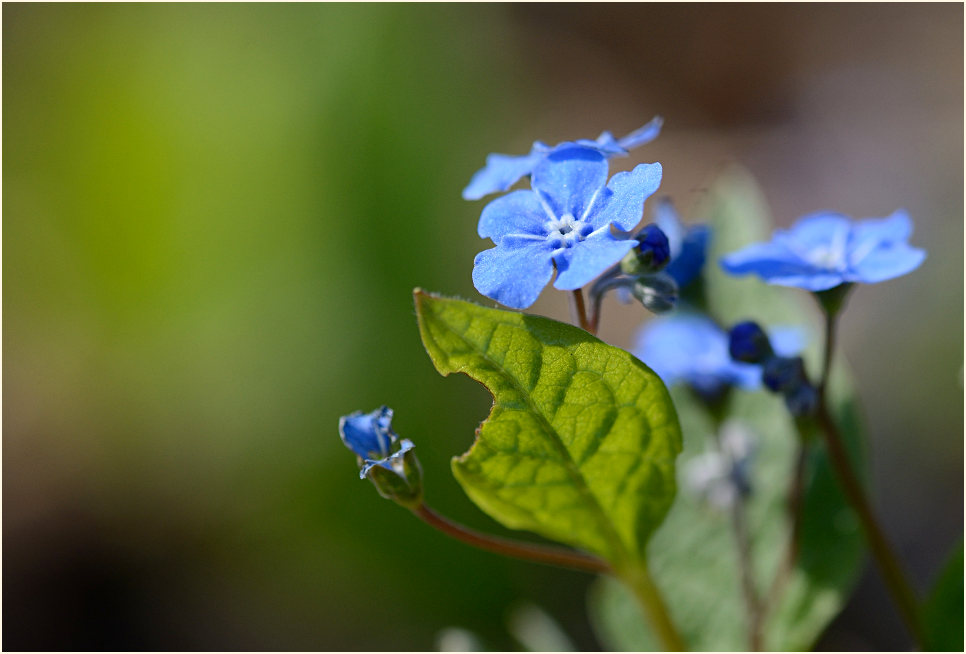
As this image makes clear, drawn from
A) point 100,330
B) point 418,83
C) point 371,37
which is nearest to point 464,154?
point 418,83

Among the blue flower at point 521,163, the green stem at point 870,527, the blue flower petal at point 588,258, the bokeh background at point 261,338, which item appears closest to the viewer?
the blue flower petal at point 588,258

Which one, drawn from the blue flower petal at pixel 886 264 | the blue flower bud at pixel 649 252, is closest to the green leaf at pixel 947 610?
the blue flower petal at pixel 886 264

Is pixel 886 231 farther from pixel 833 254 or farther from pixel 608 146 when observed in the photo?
pixel 608 146

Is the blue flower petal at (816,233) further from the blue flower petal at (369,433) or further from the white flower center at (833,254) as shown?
the blue flower petal at (369,433)

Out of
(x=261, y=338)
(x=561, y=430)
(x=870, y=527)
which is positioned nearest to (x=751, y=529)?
(x=870, y=527)

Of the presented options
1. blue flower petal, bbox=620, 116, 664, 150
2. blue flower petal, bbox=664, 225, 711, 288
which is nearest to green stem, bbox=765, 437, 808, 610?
blue flower petal, bbox=664, 225, 711, 288

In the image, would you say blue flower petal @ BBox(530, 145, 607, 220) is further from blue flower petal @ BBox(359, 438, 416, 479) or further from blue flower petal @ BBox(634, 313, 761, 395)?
blue flower petal @ BBox(634, 313, 761, 395)
